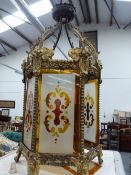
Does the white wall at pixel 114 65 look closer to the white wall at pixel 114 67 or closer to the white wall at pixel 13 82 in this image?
the white wall at pixel 114 67

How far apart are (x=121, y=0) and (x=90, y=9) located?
1.35 metres

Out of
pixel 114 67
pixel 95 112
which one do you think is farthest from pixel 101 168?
pixel 114 67

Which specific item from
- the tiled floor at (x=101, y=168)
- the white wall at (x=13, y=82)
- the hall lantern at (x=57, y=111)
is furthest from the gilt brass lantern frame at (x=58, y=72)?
the white wall at (x=13, y=82)

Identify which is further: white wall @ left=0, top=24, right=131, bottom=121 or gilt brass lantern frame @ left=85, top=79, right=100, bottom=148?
white wall @ left=0, top=24, right=131, bottom=121

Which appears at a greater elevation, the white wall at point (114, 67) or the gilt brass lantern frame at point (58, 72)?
the white wall at point (114, 67)

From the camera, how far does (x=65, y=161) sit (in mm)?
1053

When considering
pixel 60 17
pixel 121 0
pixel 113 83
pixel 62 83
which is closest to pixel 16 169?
pixel 62 83

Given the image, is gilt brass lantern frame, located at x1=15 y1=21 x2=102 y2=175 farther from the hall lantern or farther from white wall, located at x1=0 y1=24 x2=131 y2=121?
white wall, located at x1=0 y1=24 x2=131 y2=121

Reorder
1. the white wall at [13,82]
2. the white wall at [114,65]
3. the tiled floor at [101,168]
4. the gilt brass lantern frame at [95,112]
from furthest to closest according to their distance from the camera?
the white wall at [13,82] → the white wall at [114,65] → the gilt brass lantern frame at [95,112] → the tiled floor at [101,168]

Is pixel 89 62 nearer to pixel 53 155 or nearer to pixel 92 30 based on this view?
pixel 53 155

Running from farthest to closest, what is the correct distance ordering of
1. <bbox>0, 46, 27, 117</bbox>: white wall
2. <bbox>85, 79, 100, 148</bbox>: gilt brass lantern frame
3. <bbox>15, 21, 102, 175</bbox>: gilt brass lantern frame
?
<bbox>0, 46, 27, 117</bbox>: white wall < <bbox>85, 79, 100, 148</bbox>: gilt brass lantern frame < <bbox>15, 21, 102, 175</bbox>: gilt brass lantern frame

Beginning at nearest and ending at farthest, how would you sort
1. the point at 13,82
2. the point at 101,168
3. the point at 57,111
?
the point at 57,111, the point at 101,168, the point at 13,82

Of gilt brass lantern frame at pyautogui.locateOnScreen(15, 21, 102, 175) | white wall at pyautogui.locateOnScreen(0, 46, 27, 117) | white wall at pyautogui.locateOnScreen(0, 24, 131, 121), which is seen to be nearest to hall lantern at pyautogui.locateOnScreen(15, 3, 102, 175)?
gilt brass lantern frame at pyautogui.locateOnScreen(15, 21, 102, 175)

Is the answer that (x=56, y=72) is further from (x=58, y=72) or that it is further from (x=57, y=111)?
(x=57, y=111)
